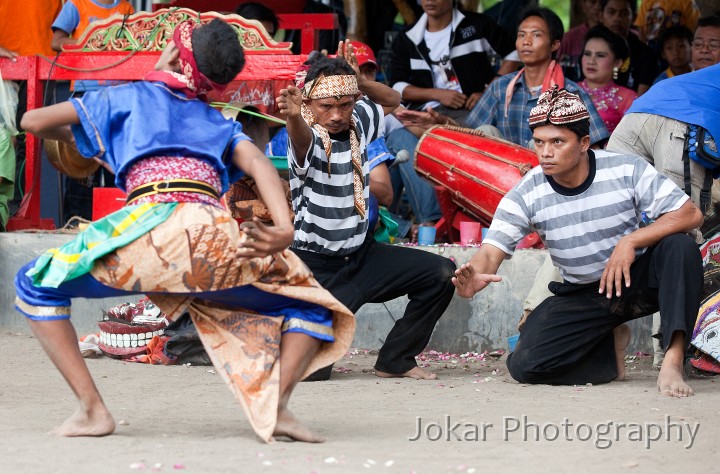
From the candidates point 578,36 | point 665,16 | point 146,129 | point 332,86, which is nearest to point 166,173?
point 146,129

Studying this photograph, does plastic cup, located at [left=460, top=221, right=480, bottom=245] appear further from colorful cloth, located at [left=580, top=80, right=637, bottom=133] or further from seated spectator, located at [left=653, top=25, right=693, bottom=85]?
seated spectator, located at [left=653, top=25, right=693, bottom=85]

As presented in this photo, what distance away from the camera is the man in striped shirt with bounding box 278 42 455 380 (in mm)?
5285

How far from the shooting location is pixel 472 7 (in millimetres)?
10125

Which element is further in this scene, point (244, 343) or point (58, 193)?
point (58, 193)

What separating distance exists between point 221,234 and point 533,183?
76.7 inches

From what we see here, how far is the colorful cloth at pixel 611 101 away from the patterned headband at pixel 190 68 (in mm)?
4357

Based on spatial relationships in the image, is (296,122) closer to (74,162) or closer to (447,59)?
(74,162)

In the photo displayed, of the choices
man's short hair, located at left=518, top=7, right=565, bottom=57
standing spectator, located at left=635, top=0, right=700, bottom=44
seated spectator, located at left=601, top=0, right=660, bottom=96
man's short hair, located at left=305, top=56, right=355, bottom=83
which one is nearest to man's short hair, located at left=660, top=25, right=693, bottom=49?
seated spectator, located at left=601, top=0, right=660, bottom=96

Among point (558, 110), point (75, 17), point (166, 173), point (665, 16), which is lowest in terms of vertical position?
point (166, 173)

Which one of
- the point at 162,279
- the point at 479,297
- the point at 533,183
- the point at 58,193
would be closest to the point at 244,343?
the point at 162,279

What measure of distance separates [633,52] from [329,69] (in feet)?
14.9

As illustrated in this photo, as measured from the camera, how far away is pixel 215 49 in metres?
Answer: 3.79

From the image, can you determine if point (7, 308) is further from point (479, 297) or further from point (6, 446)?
point (6, 446)

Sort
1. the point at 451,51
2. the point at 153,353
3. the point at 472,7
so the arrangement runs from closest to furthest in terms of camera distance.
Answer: the point at 153,353 → the point at 451,51 → the point at 472,7
